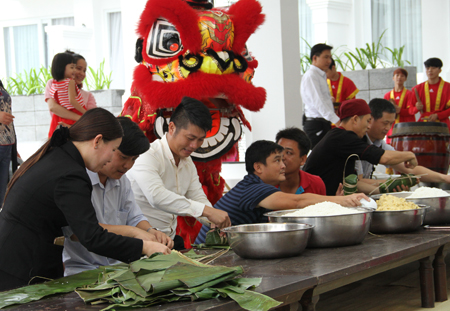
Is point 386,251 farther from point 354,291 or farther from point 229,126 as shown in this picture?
point 229,126

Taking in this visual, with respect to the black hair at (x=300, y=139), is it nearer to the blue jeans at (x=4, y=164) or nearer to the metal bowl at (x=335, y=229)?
the metal bowl at (x=335, y=229)

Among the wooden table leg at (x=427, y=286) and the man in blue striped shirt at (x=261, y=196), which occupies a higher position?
the man in blue striped shirt at (x=261, y=196)

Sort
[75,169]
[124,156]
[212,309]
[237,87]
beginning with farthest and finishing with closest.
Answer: [237,87], [124,156], [75,169], [212,309]

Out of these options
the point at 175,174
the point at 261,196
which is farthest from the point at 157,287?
the point at 175,174

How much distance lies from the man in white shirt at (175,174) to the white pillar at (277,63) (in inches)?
68.1

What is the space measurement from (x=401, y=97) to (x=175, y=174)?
5.26 meters

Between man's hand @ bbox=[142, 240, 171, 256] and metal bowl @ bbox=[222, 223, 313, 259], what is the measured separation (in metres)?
0.27

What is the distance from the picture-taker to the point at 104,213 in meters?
2.38

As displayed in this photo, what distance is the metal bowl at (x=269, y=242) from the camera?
6.52 feet

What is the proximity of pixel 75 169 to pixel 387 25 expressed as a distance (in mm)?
10175

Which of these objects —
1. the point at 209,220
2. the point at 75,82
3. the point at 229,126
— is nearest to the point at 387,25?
the point at 75,82

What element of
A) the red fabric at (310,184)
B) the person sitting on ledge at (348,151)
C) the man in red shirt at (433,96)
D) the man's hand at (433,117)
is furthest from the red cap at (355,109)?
the man in red shirt at (433,96)

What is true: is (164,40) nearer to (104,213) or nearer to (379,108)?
(104,213)

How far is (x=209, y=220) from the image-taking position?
2.59m
